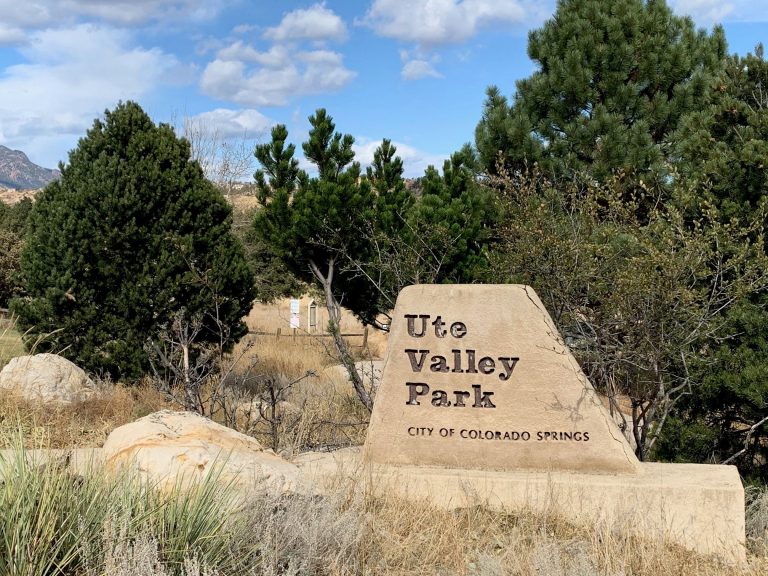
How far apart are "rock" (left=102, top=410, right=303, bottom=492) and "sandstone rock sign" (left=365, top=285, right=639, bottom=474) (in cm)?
101

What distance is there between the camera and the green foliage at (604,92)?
12.0 metres

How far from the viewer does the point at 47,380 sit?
8719 mm

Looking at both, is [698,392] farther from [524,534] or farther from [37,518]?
[37,518]

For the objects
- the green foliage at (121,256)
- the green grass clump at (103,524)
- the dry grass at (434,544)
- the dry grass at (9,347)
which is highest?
the green foliage at (121,256)

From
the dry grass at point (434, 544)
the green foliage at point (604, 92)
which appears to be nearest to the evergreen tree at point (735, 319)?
the dry grass at point (434, 544)

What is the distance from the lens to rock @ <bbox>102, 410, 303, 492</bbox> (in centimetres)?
467

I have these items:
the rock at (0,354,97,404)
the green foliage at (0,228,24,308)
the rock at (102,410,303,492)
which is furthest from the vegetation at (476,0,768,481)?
the green foliage at (0,228,24,308)

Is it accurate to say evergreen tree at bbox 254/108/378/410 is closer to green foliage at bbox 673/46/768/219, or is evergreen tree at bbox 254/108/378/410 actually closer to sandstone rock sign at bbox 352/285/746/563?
sandstone rock sign at bbox 352/285/746/563

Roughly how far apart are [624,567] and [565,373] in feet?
5.42

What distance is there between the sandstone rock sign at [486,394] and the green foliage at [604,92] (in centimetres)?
647

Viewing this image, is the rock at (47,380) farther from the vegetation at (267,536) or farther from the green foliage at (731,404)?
the green foliage at (731,404)

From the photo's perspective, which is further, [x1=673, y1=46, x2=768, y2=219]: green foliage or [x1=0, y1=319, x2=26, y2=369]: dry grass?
[x1=0, y1=319, x2=26, y2=369]: dry grass

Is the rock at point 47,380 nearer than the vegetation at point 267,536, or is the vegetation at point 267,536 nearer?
the vegetation at point 267,536

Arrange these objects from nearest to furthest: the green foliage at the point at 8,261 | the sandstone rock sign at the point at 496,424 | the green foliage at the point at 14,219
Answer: the sandstone rock sign at the point at 496,424 → the green foliage at the point at 8,261 → the green foliage at the point at 14,219
